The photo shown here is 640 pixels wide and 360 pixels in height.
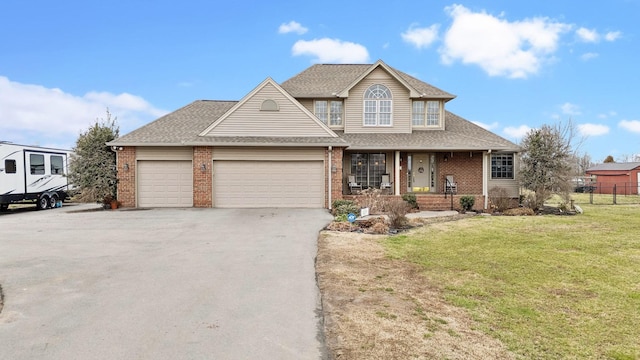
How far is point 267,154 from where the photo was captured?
16844mm

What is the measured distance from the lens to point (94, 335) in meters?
4.16

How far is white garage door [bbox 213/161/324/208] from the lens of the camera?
16875mm

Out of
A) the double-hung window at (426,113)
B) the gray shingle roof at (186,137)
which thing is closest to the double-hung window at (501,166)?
the double-hung window at (426,113)

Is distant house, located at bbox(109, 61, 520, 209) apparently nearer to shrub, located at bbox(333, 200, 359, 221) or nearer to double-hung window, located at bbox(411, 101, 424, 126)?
double-hung window, located at bbox(411, 101, 424, 126)

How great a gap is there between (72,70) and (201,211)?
450 inches

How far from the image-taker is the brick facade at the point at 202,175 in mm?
16516

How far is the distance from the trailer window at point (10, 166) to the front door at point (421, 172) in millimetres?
19279

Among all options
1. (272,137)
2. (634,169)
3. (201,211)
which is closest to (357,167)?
(272,137)

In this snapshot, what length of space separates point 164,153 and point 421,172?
12.8m

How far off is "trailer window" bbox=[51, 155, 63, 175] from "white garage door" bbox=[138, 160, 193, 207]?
6793 millimetres

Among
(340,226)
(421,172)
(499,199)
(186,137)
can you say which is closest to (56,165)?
(186,137)

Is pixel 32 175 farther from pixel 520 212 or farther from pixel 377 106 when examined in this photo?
pixel 520 212

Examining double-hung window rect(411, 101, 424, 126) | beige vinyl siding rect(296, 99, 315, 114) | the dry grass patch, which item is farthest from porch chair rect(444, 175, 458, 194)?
the dry grass patch

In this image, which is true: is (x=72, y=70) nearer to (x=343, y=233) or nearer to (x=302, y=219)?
(x=302, y=219)
